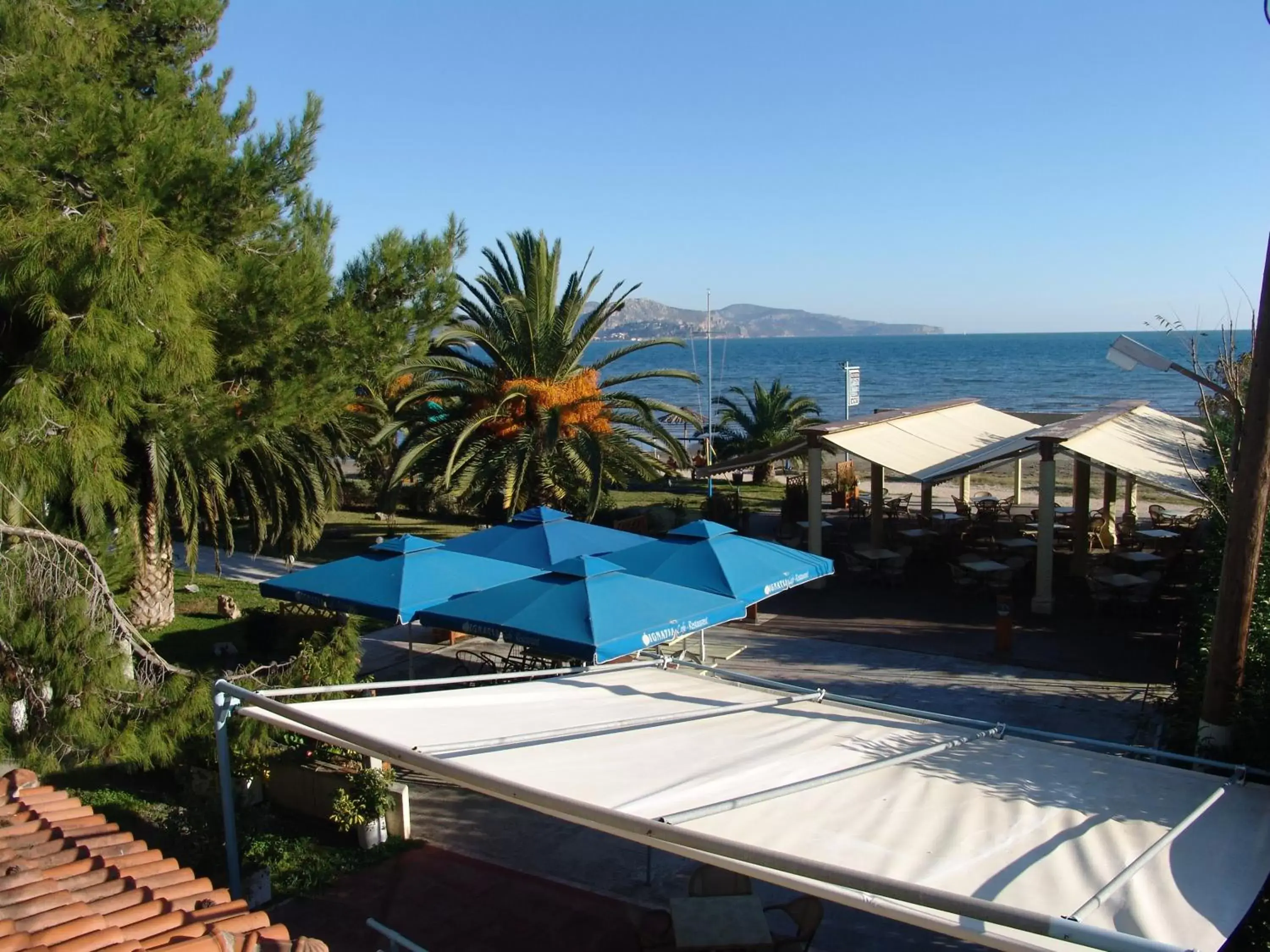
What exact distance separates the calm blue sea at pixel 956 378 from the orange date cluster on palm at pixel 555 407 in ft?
57.8

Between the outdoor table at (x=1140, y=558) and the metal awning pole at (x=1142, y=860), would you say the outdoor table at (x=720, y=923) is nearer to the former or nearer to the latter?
the metal awning pole at (x=1142, y=860)

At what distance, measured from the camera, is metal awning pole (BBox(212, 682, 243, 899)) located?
579 centimetres

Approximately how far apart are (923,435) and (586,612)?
12262 millimetres

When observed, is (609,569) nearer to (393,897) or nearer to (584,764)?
(393,897)

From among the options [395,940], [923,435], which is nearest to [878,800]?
[395,940]

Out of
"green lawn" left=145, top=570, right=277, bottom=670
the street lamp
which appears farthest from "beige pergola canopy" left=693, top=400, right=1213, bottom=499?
"green lawn" left=145, top=570, right=277, bottom=670

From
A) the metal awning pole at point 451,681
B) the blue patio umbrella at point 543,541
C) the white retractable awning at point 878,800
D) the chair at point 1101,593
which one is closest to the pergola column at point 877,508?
the chair at point 1101,593

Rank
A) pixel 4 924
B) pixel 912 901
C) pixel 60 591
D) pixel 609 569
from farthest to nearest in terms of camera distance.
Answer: pixel 609 569
pixel 60 591
pixel 4 924
pixel 912 901

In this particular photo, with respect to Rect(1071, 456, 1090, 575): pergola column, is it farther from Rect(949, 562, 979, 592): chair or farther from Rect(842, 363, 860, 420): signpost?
Result: Rect(842, 363, 860, 420): signpost

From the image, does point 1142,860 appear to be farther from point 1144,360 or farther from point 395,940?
point 395,940

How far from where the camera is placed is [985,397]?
275 ft

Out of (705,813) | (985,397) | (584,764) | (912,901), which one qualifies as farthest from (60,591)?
(985,397)

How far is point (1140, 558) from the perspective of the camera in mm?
14734

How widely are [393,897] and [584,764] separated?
304cm
